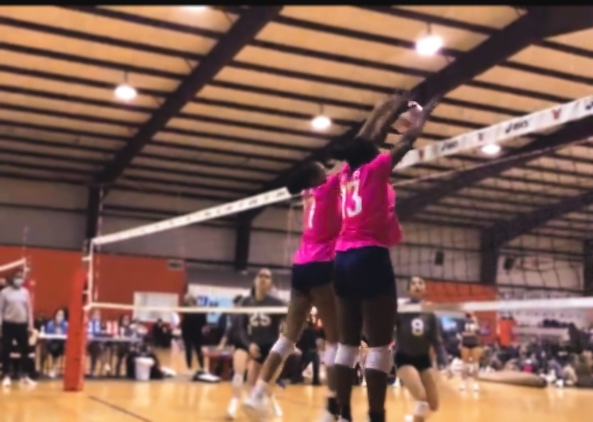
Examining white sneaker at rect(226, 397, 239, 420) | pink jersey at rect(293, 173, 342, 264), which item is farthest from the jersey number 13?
white sneaker at rect(226, 397, 239, 420)

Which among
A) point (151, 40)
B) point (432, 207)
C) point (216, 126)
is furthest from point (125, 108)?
point (432, 207)

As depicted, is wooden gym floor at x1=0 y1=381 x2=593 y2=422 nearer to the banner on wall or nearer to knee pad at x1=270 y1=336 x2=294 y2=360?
knee pad at x1=270 y1=336 x2=294 y2=360

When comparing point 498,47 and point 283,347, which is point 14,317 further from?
point 498,47

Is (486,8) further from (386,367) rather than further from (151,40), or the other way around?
(386,367)

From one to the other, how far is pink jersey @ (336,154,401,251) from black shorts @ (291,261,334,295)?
0.77m

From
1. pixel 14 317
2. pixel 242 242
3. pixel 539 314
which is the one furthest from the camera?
pixel 242 242

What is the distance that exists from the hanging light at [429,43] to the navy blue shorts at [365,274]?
10.7 metres

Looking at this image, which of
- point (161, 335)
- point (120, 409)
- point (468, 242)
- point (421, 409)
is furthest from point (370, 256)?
point (468, 242)

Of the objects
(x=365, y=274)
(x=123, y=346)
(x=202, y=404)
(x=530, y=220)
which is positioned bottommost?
(x=202, y=404)

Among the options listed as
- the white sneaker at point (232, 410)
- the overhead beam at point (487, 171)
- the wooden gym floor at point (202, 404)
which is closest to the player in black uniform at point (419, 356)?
the wooden gym floor at point (202, 404)

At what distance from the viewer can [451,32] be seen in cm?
1365

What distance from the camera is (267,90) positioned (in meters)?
16.3

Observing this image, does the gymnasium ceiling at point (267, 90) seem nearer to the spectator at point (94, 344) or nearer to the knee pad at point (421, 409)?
the spectator at point (94, 344)

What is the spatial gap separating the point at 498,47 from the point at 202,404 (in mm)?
8630
